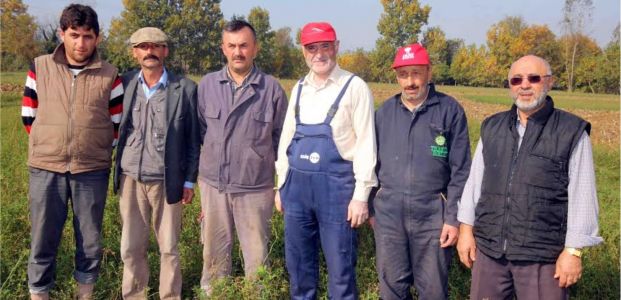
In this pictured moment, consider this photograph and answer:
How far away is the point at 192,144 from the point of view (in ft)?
12.4

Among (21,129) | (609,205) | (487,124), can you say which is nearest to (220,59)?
(21,129)

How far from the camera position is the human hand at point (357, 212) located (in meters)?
3.26

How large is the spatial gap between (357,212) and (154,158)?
161cm

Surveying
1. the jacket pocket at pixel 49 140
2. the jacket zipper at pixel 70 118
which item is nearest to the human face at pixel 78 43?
the jacket zipper at pixel 70 118

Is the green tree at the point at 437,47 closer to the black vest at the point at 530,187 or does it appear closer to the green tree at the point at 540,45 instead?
the green tree at the point at 540,45

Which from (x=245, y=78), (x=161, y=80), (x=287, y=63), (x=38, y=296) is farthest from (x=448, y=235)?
(x=287, y=63)

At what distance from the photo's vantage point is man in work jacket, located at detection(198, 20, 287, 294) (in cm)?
364

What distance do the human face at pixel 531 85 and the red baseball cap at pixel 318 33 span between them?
50.3 inches

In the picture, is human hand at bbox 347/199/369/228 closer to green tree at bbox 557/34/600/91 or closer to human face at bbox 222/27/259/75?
human face at bbox 222/27/259/75

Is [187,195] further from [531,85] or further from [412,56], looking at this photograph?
[531,85]

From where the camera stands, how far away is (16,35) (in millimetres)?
42281

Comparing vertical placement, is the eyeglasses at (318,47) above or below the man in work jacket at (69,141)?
above

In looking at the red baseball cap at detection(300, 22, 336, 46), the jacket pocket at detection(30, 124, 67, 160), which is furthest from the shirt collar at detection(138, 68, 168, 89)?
the red baseball cap at detection(300, 22, 336, 46)

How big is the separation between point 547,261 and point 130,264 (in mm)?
2974
